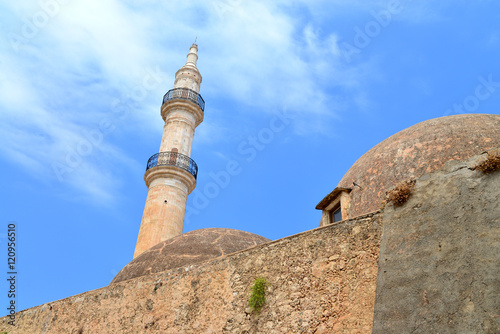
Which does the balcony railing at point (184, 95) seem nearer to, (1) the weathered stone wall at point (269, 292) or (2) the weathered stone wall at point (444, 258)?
(1) the weathered stone wall at point (269, 292)

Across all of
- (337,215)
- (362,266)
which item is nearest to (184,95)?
(337,215)

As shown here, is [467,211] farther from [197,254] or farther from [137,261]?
[137,261]

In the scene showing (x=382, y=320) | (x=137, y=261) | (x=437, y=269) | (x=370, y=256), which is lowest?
(x=382, y=320)

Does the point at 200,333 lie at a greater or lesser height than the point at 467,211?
lesser

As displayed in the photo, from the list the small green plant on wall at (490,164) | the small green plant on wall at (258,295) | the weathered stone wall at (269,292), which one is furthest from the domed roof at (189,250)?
the small green plant on wall at (490,164)

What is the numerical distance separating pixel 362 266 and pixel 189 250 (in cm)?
521

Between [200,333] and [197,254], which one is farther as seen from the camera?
[197,254]

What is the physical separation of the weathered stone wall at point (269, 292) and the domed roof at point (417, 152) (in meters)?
1.64

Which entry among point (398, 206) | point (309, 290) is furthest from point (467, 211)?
point (309, 290)

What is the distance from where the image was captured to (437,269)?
4.54 meters

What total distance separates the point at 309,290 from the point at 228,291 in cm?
147

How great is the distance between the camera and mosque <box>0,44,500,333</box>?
442 cm

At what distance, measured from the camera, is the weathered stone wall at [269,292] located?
573 cm

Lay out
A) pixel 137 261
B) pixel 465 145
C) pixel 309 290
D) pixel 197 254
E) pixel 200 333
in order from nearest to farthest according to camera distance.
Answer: pixel 309 290 < pixel 200 333 < pixel 465 145 < pixel 197 254 < pixel 137 261
